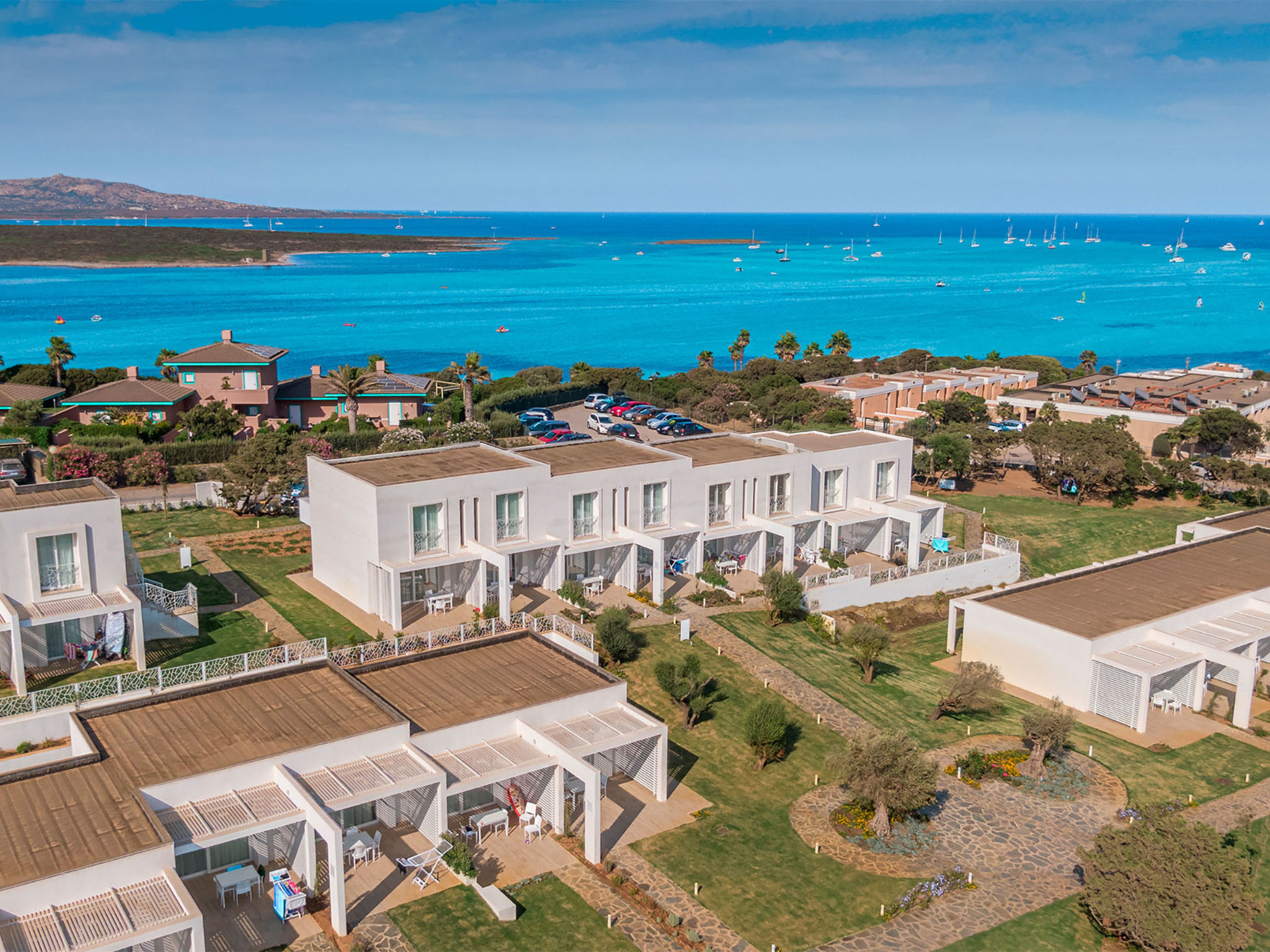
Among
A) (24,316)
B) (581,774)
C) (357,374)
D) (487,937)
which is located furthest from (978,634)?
(24,316)

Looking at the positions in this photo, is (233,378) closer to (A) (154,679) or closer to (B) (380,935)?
(A) (154,679)

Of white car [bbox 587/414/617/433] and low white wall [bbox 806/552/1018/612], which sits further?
white car [bbox 587/414/617/433]

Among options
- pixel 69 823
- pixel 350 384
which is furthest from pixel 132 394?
pixel 69 823

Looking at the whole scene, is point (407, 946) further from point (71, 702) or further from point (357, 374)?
point (357, 374)

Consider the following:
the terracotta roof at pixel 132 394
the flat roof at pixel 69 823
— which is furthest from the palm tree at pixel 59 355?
the flat roof at pixel 69 823

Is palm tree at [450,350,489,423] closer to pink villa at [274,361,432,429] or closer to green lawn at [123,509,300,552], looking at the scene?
pink villa at [274,361,432,429]

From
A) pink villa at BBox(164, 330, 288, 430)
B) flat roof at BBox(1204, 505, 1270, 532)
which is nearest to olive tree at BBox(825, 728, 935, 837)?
flat roof at BBox(1204, 505, 1270, 532)

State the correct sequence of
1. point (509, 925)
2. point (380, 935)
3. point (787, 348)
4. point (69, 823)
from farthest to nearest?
point (787, 348) < point (509, 925) < point (380, 935) < point (69, 823)
